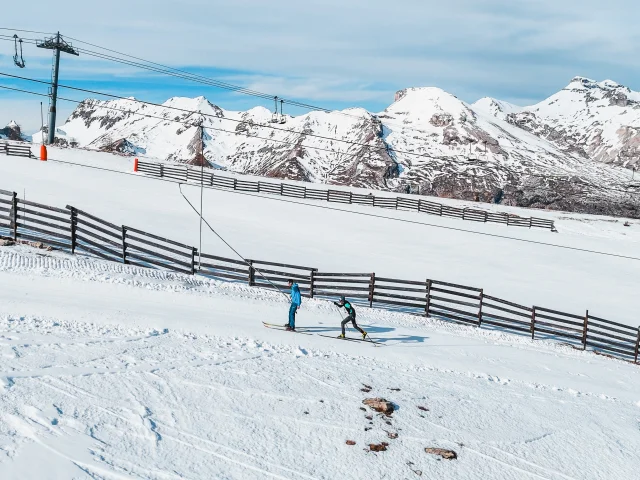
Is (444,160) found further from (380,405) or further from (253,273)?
(380,405)

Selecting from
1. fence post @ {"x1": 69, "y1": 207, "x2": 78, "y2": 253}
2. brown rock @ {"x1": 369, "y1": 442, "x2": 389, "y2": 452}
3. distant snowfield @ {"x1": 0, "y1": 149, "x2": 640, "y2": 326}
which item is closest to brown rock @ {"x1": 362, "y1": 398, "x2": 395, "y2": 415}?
brown rock @ {"x1": 369, "y1": 442, "x2": 389, "y2": 452}

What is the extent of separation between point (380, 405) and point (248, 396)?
2.74m

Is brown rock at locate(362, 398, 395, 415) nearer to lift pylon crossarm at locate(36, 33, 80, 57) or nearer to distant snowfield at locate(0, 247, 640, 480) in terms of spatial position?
distant snowfield at locate(0, 247, 640, 480)

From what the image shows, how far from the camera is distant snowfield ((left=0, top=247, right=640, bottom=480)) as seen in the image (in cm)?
832

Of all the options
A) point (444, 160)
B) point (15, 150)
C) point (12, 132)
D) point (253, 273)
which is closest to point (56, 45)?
point (15, 150)

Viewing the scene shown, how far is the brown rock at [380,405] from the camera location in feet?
35.2

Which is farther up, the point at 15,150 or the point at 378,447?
the point at 15,150

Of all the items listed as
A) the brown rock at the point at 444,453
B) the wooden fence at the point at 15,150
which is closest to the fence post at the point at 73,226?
the brown rock at the point at 444,453

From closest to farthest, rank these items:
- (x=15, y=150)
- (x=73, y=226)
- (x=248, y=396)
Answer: (x=248, y=396)
(x=73, y=226)
(x=15, y=150)

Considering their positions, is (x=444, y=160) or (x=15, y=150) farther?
(x=444, y=160)

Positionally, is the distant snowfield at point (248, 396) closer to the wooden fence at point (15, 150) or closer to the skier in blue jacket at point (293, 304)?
the skier in blue jacket at point (293, 304)

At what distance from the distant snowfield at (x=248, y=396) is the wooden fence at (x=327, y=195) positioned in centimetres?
3410

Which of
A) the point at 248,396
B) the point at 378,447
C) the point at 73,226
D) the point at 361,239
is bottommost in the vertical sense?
the point at 378,447

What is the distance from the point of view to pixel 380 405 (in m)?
10.8
